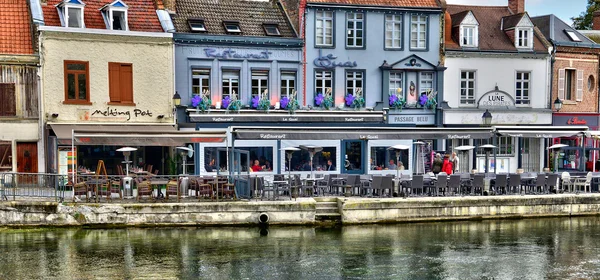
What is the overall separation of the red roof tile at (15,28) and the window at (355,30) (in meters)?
12.8

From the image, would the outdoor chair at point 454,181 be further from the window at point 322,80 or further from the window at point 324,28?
the window at point 324,28

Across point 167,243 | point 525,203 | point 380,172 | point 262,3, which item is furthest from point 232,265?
point 262,3

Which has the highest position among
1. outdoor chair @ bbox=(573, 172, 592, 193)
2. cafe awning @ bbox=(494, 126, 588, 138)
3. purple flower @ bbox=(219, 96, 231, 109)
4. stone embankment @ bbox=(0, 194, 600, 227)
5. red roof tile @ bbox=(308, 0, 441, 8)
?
red roof tile @ bbox=(308, 0, 441, 8)

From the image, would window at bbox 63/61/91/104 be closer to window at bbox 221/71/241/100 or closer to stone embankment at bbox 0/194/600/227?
window at bbox 221/71/241/100

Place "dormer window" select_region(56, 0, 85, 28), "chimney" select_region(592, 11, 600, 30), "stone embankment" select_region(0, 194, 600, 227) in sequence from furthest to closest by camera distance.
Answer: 1. "chimney" select_region(592, 11, 600, 30)
2. "dormer window" select_region(56, 0, 85, 28)
3. "stone embankment" select_region(0, 194, 600, 227)

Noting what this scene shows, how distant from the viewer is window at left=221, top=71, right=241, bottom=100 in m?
31.6

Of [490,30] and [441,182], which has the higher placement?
[490,30]

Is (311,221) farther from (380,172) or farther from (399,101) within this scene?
(399,101)

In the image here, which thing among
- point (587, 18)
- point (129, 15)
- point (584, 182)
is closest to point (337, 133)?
point (584, 182)

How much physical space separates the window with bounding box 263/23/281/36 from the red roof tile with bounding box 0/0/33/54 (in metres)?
9.35

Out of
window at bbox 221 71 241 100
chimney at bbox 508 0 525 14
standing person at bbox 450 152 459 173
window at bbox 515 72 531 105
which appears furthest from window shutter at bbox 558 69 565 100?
window at bbox 221 71 241 100

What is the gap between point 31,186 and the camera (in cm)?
2370

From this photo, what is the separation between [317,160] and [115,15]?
9.84 m

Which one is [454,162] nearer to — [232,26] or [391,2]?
[391,2]
